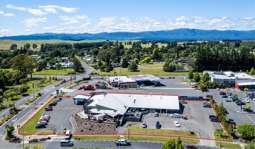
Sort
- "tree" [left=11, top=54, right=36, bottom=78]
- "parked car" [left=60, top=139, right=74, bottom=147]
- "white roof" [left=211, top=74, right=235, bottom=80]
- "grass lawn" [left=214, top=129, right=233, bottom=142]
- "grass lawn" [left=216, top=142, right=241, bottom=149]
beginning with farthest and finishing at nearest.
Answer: "tree" [left=11, top=54, right=36, bottom=78] → "white roof" [left=211, top=74, right=235, bottom=80] → "grass lawn" [left=214, top=129, right=233, bottom=142] → "parked car" [left=60, top=139, right=74, bottom=147] → "grass lawn" [left=216, top=142, right=241, bottom=149]

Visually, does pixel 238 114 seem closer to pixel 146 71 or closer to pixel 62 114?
pixel 62 114

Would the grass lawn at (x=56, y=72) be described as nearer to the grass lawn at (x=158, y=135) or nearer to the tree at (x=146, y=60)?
the tree at (x=146, y=60)

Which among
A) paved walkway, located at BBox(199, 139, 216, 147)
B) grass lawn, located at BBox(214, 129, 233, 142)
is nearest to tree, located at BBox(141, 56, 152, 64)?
grass lawn, located at BBox(214, 129, 233, 142)

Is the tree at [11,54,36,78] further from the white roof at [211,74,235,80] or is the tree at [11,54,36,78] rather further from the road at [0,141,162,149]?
the road at [0,141,162,149]

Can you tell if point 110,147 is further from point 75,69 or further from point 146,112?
point 75,69

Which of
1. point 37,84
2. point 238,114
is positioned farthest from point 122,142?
point 37,84

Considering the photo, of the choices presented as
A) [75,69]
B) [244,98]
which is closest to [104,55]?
[75,69]
